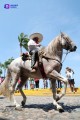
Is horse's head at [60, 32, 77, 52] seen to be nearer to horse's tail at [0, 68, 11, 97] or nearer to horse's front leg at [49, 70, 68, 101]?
horse's front leg at [49, 70, 68, 101]

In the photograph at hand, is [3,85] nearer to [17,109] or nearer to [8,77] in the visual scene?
[8,77]

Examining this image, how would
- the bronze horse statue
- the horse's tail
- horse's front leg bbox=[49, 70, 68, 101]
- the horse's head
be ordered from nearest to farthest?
1. horse's front leg bbox=[49, 70, 68, 101]
2. the bronze horse statue
3. the horse's head
4. the horse's tail

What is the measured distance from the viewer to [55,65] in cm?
1088

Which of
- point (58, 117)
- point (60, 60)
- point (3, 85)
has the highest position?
point (60, 60)

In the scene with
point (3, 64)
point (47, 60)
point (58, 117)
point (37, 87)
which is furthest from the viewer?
point (3, 64)

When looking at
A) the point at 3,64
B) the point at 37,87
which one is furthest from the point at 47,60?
the point at 3,64

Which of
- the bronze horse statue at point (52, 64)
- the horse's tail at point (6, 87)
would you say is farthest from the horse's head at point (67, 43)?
the horse's tail at point (6, 87)

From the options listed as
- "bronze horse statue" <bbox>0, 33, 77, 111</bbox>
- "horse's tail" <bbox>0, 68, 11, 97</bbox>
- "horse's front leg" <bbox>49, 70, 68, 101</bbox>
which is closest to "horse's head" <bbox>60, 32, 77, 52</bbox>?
"bronze horse statue" <bbox>0, 33, 77, 111</bbox>

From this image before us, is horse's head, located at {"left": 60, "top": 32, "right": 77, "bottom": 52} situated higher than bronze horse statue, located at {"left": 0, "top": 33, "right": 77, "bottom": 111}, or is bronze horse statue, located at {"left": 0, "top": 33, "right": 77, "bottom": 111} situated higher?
horse's head, located at {"left": 60, "top": 32, "right": 77, "bottom": 52}

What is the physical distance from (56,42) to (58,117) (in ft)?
9.78

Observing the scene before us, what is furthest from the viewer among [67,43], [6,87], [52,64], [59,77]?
[6,87]

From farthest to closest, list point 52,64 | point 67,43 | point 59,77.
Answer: point 67,43 → point 52,64 → point 59,77

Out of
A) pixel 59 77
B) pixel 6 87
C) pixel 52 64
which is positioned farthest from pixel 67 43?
pixel 6 87

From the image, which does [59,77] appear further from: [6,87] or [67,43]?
[6,87]
